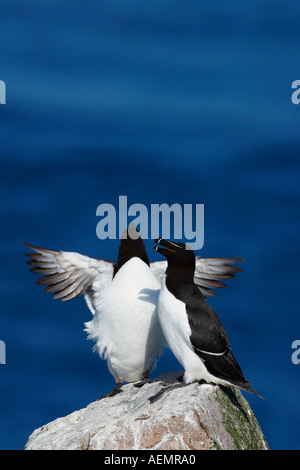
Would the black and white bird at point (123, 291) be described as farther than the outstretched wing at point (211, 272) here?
Result: No

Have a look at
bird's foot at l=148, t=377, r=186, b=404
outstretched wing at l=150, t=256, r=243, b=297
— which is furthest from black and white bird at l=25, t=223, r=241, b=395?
bird's foot at l=148, t=377, r=186, b=404

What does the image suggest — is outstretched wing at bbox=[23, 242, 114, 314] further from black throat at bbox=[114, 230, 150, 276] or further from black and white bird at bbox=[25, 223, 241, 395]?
black throat at bbox=[114, 230, 150, 276]

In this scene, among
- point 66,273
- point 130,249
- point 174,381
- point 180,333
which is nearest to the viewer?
point 180,333

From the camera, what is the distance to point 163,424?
10.2 m

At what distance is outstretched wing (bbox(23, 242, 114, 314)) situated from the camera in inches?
517

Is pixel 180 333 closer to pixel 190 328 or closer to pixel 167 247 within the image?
→ pixel 190 328

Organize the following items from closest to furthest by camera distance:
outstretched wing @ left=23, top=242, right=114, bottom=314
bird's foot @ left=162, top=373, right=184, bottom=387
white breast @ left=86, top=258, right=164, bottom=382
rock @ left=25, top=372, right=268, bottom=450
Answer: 1. rock @ left=25, top=372, right=268, bottom=450
2. bird's foot @ left=162, top=373, right=184, bottom=387
3. white breast @ left=86, top=258, right=164, bottom=382
4. outstretched wing @ left=23, top=242, right=114, bottom=314

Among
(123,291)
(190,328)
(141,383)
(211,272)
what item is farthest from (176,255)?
(211,272)

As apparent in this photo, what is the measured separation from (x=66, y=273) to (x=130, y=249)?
1018 mm

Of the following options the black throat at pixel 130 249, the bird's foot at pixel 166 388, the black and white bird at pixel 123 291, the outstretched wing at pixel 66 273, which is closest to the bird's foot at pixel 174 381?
the bird's foot at pixel 166 388

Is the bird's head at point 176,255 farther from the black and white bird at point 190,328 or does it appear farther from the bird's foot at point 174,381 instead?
the bird's foot at point 174,381

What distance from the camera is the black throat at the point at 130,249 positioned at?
12.6 m

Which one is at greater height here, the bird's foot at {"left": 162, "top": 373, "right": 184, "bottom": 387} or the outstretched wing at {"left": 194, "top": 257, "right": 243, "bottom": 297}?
the outstretched wing at {"left": 194, "top": 257, "right": 243, "bottom": 297}

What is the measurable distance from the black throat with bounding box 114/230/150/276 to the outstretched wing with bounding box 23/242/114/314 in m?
0.50
